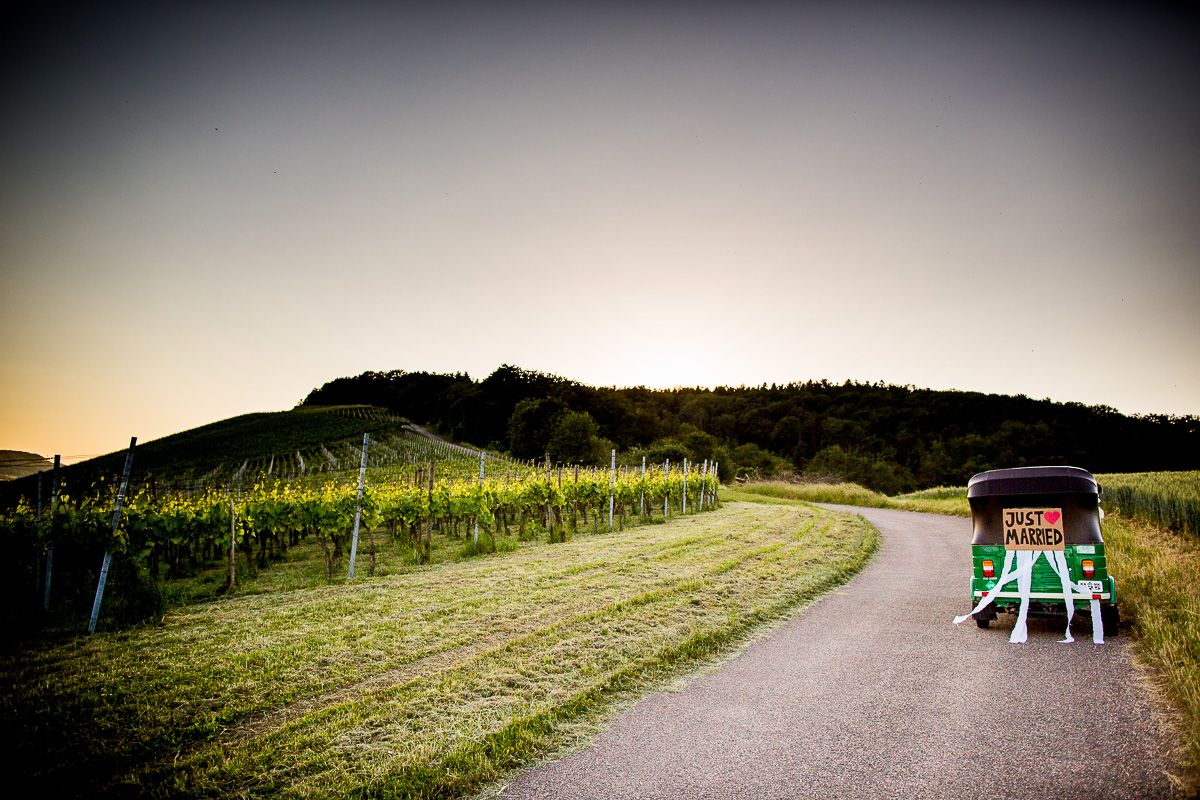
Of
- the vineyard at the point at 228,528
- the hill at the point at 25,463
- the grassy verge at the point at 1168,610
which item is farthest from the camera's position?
the hill at the point at 25,463

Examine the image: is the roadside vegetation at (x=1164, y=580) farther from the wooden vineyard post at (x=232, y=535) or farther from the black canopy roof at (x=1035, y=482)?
the wooden vineyard post at (x=232, y=535)

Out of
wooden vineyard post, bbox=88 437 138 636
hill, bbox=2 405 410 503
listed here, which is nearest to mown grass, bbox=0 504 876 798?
wooden vineyard post, bbox=88 437 138 636

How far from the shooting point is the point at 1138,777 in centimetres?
357

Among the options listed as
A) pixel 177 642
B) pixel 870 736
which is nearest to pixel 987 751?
pixel 870 736

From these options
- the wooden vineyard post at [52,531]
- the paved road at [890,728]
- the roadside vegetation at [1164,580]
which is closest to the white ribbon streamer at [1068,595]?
the paved road at [890,728]

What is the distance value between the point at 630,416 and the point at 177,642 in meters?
88.8

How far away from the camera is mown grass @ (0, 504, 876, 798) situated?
12.8ft

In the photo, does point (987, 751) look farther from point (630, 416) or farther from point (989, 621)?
point (630, 416)

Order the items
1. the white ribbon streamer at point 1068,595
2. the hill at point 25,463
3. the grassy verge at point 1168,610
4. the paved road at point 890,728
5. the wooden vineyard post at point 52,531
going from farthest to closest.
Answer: the hill at point 25,463 < the wooden vineyard post at point 52,531 < the white ribbon streamer at point 1068,595 < the grassy verge at point 1168,610 < the paved road at point 890,728

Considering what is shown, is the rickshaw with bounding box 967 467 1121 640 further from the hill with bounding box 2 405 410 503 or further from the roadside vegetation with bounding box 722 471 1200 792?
the hill with bounding box 2 405 410 503

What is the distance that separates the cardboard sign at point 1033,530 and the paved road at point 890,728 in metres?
1.05

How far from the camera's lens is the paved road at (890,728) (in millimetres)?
3613

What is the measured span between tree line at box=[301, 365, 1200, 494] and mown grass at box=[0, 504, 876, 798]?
40851 mm

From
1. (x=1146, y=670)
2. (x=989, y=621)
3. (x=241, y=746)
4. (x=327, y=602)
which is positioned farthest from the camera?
(x=327, y=602)
